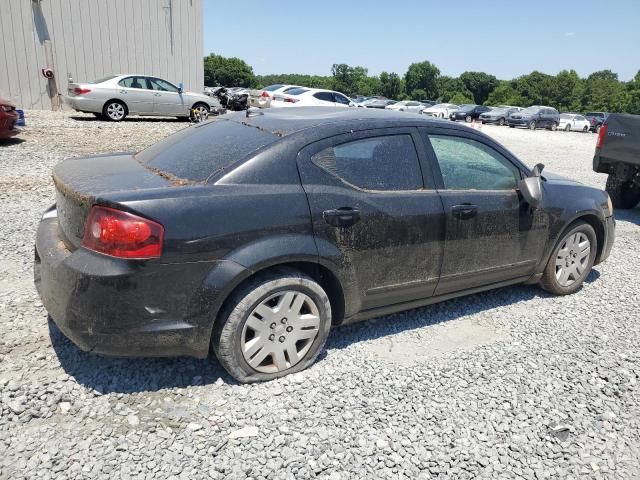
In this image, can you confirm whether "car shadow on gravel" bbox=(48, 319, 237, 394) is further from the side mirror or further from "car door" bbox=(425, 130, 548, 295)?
the side mirror

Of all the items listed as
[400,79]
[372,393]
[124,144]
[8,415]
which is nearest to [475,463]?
[372,393]

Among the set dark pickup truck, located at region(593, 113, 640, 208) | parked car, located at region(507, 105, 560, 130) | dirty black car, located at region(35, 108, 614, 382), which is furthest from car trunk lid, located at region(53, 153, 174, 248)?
parked car, located at region(507, 105, 560, 130)

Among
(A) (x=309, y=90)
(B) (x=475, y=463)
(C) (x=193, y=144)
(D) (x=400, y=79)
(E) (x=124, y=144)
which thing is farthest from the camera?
(D) (x=400, y=79)

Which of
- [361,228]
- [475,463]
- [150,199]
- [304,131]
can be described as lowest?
[475,463]

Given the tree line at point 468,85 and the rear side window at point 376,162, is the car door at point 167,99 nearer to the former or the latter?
the rear side window at point 376,162

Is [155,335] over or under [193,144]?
under

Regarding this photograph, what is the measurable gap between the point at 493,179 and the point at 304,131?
1618 mm

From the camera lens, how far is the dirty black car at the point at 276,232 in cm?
248

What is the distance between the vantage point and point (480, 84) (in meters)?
97.7

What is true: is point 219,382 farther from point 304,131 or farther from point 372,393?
point 304,131

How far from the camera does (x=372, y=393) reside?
9.52ft

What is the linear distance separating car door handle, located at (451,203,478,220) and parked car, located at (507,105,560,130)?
31.6 meters

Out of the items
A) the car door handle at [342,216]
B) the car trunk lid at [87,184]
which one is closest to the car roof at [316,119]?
the car door handle at [342,216]

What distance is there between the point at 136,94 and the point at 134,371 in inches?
539
